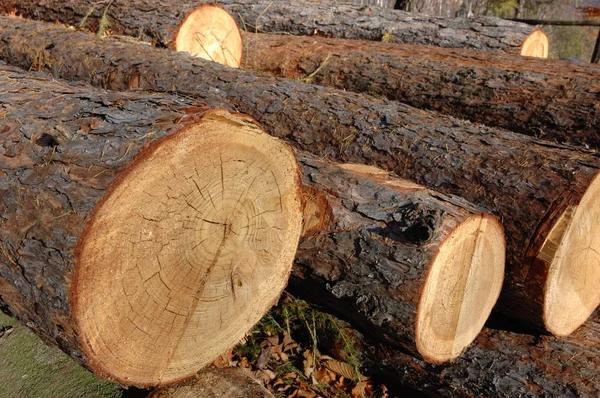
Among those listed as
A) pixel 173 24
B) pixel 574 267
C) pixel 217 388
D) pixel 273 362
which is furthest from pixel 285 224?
pixel 173 24

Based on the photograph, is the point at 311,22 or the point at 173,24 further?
the point at 311,22

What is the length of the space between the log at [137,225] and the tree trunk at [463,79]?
85.6 inches

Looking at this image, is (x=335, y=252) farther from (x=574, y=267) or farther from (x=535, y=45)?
(x=535, y=45)

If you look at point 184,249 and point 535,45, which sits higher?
point 535,45

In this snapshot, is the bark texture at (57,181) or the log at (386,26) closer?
the bark texture at (57,181)

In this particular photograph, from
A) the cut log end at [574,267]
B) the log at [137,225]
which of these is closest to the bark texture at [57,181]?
the log at [137,225]

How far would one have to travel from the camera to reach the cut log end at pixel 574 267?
266 cm

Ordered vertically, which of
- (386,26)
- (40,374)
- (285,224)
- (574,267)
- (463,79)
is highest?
(386,26)

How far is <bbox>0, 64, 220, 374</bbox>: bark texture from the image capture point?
6.43ft

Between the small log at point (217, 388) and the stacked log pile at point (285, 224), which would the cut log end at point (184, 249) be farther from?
the small log at point (217, 388)

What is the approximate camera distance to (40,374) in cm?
286

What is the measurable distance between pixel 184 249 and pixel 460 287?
122 cm

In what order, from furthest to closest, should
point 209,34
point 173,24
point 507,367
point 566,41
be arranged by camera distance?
point 566,41, point 209,34, point 173,24, point 507,367

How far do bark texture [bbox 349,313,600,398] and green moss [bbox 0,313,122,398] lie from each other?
4.51 ft
